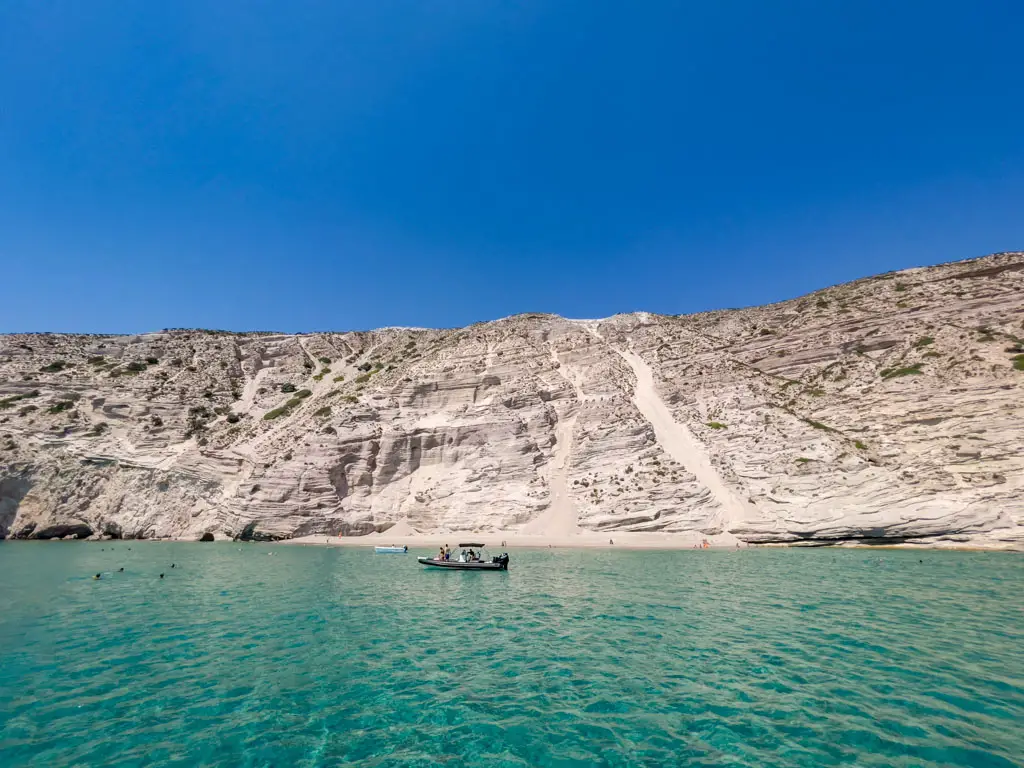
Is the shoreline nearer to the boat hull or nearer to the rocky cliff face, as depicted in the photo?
the rocky cliff face

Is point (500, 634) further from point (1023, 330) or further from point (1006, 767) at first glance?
point (1023, 330)

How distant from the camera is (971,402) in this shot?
47.6 metres

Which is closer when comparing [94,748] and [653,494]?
[94,748]

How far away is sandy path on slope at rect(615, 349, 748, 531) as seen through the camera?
2005 inches

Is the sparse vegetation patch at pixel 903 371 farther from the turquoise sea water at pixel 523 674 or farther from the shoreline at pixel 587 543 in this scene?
the turquoise sea water at pixel 523 674

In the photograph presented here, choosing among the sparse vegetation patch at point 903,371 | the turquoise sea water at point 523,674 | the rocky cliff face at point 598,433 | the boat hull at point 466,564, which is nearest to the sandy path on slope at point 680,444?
the rocky cliff face at point 598,433

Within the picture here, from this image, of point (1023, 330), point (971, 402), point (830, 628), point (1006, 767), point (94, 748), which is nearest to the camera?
point (1006, 767)

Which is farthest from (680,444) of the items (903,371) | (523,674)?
(523,674)

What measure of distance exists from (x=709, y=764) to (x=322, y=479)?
58592mm

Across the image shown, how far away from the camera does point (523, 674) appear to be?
13750 millimetres

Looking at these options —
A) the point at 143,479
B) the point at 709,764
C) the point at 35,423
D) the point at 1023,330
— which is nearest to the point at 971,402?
the point at 1023,330

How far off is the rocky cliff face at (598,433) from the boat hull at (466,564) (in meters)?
19.0

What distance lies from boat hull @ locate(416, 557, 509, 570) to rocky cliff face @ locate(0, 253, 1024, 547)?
749 inches

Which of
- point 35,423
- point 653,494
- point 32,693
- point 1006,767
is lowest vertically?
point 1006,767
